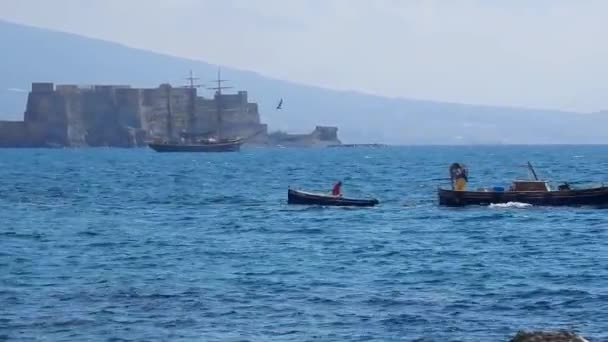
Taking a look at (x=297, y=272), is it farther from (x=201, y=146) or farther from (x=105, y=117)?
(x=105, y=117)

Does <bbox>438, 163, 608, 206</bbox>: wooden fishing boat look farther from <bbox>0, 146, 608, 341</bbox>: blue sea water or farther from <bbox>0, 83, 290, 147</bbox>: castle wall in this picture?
<bbox>0, 83, 290, 147</bbox>: castle wall

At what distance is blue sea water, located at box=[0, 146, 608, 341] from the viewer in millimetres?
19312

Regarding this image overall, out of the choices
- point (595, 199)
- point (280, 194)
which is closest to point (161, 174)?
point (280, 194)

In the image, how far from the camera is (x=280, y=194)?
178 feet

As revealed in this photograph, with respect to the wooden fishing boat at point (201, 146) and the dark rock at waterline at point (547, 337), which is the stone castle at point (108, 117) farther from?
the dark rock at waterline at point (547, 337)

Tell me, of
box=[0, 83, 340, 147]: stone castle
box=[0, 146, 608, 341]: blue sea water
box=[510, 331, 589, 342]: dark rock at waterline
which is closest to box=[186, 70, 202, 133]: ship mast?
box=[0, 83, 340, 147]: stone castle

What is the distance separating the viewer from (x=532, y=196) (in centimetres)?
4228

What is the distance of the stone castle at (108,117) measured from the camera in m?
172

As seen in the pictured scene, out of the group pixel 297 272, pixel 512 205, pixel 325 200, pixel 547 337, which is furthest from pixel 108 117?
pixel 547 337

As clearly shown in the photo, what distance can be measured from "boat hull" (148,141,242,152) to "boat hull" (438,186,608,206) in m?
113

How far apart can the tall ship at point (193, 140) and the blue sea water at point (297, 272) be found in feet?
357

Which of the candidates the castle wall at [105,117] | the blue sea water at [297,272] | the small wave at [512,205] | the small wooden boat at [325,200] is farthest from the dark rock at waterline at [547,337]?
the castle wall at [105,117]

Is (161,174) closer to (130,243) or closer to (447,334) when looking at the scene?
(130,243)

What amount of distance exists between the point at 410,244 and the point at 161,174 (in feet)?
165
